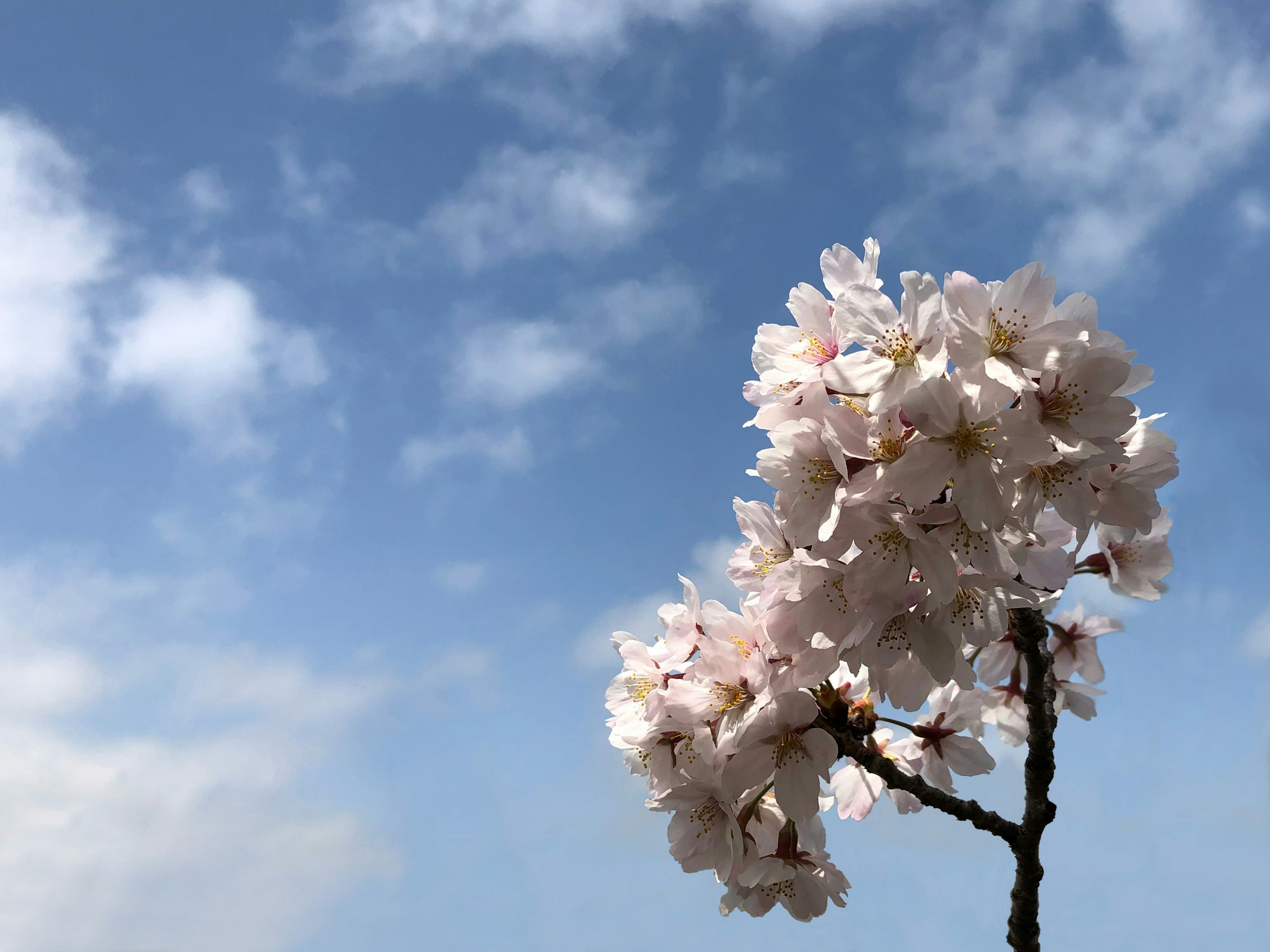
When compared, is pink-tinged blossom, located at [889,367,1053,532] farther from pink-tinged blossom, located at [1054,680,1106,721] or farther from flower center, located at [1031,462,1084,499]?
pink-tinged blossom, located at [1054,680,1106,721]

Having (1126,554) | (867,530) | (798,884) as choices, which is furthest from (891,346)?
(1126,554)

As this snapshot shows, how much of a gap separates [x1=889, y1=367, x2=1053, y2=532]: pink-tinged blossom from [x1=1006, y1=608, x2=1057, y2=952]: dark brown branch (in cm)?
157

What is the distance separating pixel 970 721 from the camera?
4133mm

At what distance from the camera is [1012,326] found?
285 centimetres

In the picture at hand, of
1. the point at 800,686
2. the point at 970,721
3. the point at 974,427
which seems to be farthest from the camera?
the point at 970,721

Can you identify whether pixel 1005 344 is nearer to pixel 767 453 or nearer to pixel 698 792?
pixel 767 453

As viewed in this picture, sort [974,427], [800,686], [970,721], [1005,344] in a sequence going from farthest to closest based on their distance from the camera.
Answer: [970,721] → [800,686] → [1005,344] → [974,427]

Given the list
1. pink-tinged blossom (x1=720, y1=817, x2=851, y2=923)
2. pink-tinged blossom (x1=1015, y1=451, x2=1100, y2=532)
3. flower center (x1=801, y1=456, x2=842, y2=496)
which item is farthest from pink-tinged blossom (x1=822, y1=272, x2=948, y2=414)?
pink-tinged blossom (x1=720, y1=817, x2=851, y2=923)

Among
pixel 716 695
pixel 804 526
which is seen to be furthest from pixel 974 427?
pixel 716 695

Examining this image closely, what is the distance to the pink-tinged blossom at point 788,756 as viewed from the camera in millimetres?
3178

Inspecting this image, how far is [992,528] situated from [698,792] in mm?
1591

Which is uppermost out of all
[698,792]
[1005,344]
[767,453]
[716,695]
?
[1005,344]

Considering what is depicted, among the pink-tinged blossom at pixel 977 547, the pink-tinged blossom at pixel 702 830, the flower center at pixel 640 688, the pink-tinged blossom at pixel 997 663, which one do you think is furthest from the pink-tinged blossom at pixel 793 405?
the pink-tinged blossom at pixel 997 663

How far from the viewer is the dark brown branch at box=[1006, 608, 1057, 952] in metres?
4.05
